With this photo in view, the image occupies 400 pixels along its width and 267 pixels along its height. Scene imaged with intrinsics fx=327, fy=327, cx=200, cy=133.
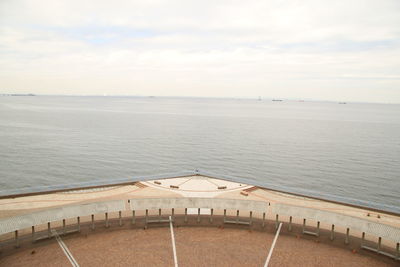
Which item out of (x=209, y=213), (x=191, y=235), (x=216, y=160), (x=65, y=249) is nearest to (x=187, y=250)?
(x=191, y=235)

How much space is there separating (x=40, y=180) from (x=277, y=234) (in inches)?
1224

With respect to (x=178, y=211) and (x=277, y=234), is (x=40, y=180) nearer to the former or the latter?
(x=178, y=211)

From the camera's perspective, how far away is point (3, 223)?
48.2ft

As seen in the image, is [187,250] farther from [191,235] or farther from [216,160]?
[216,160]

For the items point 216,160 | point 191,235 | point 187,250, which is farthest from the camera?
point 216,160

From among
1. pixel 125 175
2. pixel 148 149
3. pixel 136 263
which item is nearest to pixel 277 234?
pixel 136 263

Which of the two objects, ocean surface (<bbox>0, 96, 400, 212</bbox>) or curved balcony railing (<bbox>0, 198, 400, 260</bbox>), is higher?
curved balcony railing (<bbox>0, 198, 400, 260</bbox>)

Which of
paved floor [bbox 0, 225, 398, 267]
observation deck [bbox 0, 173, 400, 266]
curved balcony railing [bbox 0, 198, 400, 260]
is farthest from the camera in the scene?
curved balcony railing [bbox 0, 198, 400, 260]

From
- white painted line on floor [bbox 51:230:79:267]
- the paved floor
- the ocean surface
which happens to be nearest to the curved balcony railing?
white painted line on floor [bbox 51:230:79:267]

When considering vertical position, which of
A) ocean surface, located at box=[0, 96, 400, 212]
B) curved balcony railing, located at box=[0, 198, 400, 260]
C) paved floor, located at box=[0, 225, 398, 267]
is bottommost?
ocean surface, located at box=[0, 96, 400, 212]

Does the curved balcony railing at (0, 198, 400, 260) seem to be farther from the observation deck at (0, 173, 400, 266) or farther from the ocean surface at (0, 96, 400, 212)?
the ocean surface at (0, 96, 400, 212)

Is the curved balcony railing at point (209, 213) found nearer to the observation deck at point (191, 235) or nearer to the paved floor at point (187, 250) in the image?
the observation deck at point (191, 235)

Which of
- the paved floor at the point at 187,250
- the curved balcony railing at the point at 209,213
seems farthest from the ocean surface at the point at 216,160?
the paved floor at the point at 187,250

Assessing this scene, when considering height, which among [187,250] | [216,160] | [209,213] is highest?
[209,213]
